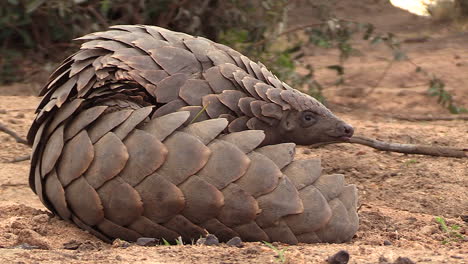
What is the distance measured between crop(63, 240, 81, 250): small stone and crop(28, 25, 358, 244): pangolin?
12cm

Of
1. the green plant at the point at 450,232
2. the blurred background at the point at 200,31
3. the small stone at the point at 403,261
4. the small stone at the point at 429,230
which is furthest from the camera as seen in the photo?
the blurred background at the point at 200,31

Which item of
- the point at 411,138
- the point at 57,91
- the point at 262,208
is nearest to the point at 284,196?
the point at 262,208

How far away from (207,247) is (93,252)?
397 mm

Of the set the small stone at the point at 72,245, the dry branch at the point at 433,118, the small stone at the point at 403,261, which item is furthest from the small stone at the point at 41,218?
the dry branch at the point at 433,118

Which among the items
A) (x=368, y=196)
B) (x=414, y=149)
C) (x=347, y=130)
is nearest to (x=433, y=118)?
(x=414, y=149)

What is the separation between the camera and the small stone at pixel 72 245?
10.2ft

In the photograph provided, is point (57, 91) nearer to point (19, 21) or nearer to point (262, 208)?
point (262, 208)

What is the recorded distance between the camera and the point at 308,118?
3.59 meters

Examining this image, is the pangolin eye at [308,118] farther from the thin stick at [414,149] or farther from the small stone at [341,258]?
the thin stick at [414,149]

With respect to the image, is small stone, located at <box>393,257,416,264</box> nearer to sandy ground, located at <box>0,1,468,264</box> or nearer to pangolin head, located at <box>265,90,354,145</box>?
sandy ground, located at <box>0,1,468,264</box>

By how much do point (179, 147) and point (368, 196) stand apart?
5.19 ft

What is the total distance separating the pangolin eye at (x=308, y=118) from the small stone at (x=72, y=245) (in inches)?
42.7

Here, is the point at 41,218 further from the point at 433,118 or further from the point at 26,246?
the point at 433,118

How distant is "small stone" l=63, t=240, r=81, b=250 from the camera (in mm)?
3103
